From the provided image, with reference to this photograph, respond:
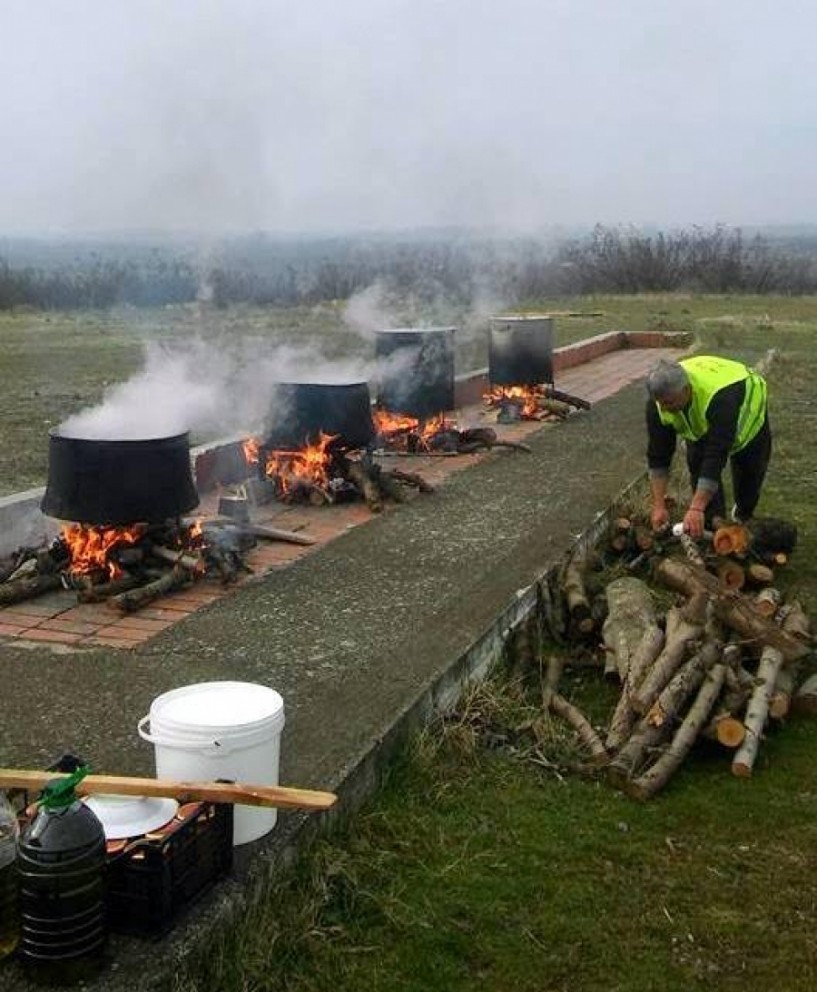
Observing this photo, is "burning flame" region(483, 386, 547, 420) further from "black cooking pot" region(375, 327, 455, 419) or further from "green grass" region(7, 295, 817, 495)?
"green grass" region(7, 295, 817, 495)

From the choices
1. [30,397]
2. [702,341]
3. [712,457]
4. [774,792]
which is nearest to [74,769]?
[774,792]

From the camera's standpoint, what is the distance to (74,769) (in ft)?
9.19

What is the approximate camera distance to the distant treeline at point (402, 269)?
37.9 ft

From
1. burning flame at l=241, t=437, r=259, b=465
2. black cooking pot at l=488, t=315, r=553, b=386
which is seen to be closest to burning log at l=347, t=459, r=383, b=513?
burning flame at l=241, t=437, r=259, b=465

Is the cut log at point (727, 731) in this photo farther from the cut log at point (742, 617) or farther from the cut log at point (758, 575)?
the cut log at point (758, 575)

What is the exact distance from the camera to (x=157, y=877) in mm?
2602

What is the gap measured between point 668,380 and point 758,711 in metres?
2.00

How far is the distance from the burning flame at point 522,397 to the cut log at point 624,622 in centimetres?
496

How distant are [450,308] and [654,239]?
2089 centimetres

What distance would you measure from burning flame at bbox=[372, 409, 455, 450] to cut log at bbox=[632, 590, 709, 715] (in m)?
4.06

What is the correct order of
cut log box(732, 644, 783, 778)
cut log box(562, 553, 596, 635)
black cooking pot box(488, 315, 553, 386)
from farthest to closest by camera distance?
1. black cooking pot box(488, 315, 553, 386)
2. cut log box(562, 553, 596, 635)
3. cut log box(732, 644, 783, 778)

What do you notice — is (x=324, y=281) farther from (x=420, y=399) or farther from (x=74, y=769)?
(x=74, y=769)

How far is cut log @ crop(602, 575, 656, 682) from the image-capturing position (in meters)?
4.86

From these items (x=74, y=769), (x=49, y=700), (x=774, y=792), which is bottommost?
(x=774, y=792)
